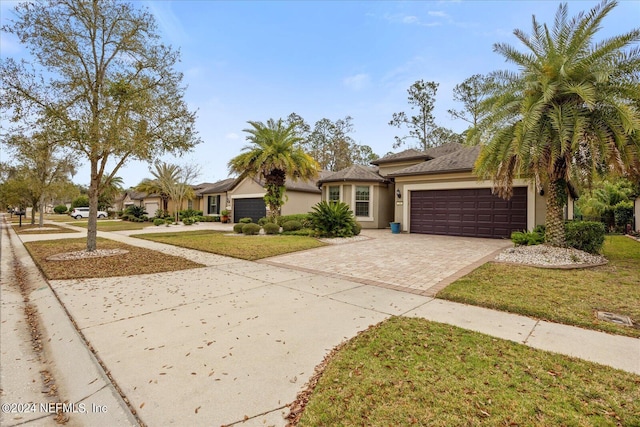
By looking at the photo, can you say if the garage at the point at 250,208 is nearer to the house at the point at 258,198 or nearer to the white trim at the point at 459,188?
the house at the point at 258,198

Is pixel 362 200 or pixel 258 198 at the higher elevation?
pixel 258 198

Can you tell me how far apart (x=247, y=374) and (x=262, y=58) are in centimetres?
1585

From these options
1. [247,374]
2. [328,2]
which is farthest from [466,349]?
[328,2]

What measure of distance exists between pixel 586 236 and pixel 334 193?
13.1 m

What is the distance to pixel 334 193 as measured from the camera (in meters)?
19.8

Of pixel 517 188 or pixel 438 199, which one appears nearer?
pixel 517 188

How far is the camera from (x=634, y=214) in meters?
17.6

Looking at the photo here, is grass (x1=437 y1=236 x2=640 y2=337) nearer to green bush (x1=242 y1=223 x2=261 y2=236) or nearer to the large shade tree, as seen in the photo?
the large shade tree

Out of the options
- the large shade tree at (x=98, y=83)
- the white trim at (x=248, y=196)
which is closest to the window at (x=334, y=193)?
the white trim at (x=248, y=196)

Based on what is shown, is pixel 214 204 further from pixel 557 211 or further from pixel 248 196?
pixel 557 211

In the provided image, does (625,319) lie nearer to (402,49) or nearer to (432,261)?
(432,261)

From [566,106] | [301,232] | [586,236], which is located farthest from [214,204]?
[586,236]

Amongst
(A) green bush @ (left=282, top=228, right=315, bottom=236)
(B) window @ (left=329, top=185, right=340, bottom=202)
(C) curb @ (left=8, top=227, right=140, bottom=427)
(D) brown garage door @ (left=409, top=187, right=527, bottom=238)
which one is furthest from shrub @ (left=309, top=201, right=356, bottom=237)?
(C) curb @ (left=8, top=227, right=140, bottom=427)

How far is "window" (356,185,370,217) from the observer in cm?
1914
